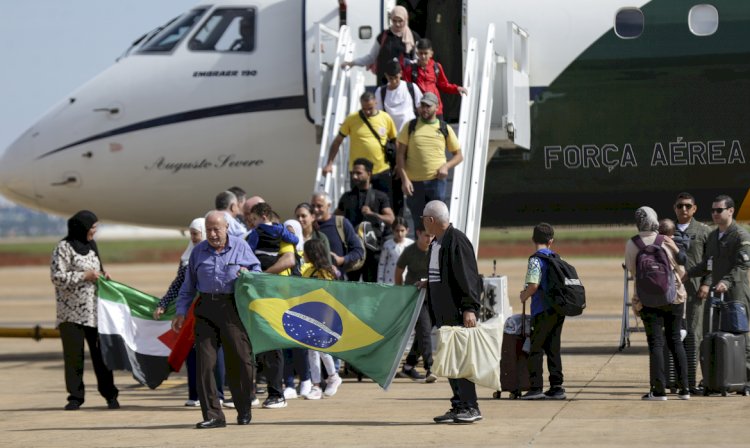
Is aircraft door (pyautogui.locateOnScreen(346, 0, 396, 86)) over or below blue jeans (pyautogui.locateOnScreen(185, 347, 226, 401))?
over

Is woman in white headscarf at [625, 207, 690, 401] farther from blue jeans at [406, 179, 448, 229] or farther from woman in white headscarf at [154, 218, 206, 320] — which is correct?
woman in white headscarf at [154, 218, 206, 320]

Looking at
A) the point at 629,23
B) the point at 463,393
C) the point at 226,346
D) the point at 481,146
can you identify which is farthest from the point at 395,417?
the point at 629,23

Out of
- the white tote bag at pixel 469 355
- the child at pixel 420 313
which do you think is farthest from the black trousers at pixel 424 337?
the white tote bag at pixel 469 355

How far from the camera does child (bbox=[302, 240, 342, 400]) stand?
1387cm

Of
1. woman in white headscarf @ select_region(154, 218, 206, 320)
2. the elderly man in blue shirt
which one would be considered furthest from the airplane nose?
the elderly man in blue shirt

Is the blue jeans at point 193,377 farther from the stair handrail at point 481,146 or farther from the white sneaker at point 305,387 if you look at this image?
the stair handrail at point 481,146

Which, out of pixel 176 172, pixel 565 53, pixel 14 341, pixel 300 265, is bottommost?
pixel 14 341

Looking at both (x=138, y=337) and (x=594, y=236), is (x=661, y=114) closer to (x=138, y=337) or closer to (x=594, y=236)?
(x=138, y=337)

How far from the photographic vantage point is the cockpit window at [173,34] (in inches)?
729

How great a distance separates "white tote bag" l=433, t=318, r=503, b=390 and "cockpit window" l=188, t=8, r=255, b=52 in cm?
781

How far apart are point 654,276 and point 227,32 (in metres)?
7.64

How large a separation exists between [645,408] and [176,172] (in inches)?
313

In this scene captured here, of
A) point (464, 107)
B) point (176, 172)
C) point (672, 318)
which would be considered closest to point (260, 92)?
point (176, 172)

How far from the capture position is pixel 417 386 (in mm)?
14828
